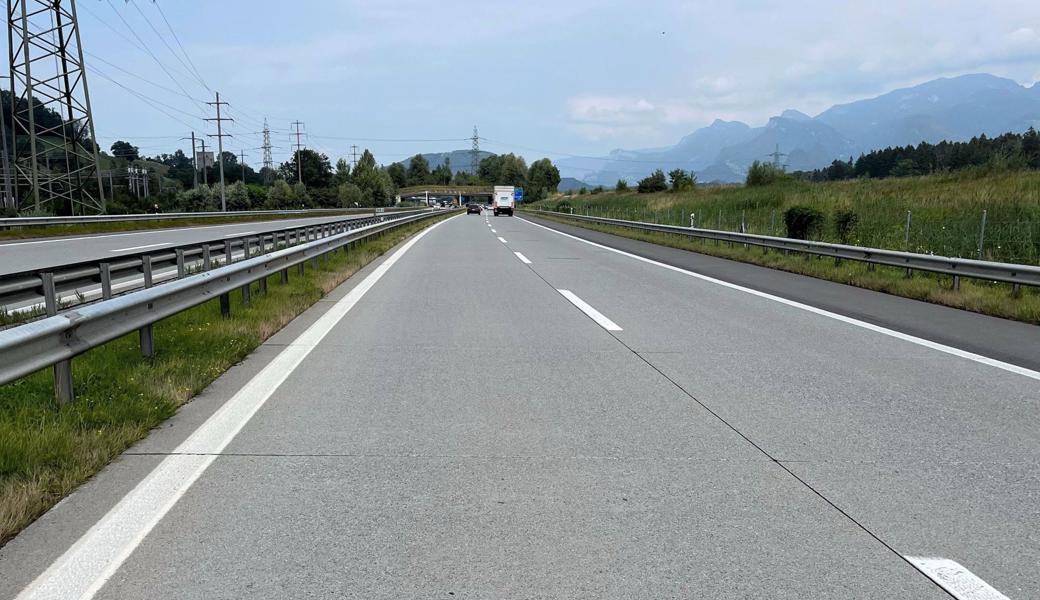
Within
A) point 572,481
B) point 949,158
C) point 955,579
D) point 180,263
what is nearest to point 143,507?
point 572,481

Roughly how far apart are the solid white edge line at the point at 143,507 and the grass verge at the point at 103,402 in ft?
1.13

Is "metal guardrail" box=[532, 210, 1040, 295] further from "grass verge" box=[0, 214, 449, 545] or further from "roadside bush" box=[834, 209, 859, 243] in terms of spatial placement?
"grass verge" box=[0, 214, 449, 545]

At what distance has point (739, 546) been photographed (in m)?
3.00

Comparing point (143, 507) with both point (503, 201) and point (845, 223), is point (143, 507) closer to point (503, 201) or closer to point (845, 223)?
point (845, 223)

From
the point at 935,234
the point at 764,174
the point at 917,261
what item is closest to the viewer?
the point at 917,261

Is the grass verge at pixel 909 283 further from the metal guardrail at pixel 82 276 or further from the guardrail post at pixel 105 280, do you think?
the guardrail post at pixel 105 280

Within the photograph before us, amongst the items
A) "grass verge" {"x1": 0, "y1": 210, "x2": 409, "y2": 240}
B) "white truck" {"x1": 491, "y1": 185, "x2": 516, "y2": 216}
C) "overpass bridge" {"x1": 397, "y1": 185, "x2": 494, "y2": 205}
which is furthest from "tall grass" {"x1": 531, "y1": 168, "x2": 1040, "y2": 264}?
"overpass bridge" {"x1": 397, "y1": 185, "x2": 494, "y2": 205}

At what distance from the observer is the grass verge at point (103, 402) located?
11.6 feet

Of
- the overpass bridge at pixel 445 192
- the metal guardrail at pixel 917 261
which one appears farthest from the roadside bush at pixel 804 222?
the overpass bridge at pixel 445 192

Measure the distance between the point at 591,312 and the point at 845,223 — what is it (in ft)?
39.5

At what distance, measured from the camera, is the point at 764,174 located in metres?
52.9

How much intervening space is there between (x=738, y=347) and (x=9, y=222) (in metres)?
28.3

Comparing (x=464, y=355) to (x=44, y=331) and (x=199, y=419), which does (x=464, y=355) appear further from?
(x=44, y=331)

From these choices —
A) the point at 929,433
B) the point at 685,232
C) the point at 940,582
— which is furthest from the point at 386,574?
the point at 685,232
